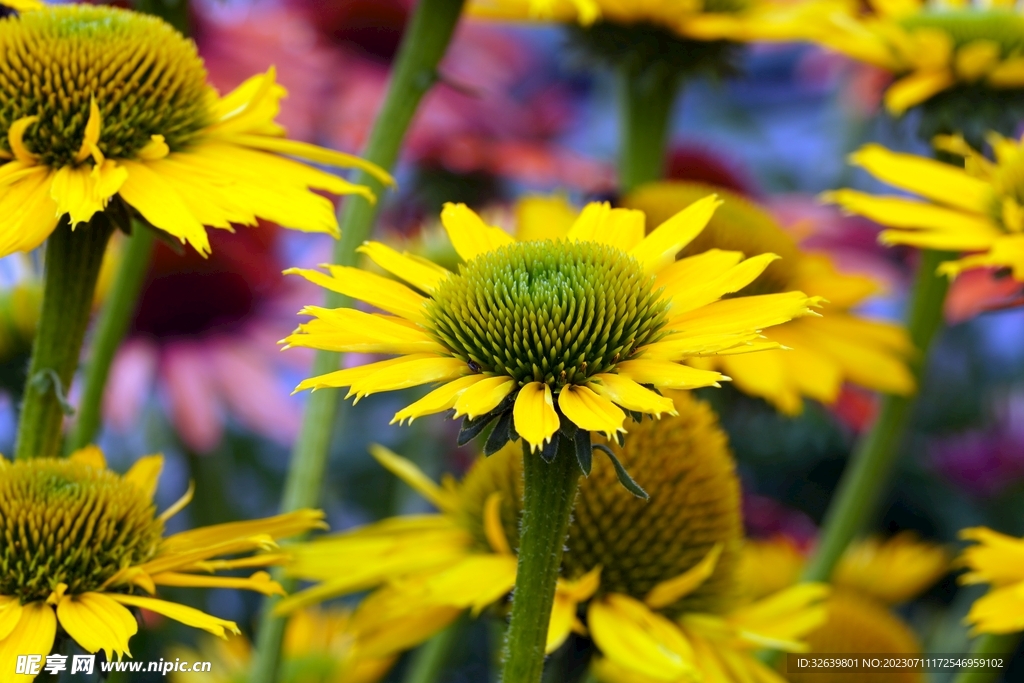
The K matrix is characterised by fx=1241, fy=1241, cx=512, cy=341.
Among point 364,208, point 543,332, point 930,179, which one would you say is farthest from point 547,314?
point 930,179

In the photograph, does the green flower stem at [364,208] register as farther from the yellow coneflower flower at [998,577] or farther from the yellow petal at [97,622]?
the yellow coneflower flower at [998,577]

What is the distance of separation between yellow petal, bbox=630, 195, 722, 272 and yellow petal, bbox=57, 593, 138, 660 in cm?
29

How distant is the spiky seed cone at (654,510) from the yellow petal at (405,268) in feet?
0.53

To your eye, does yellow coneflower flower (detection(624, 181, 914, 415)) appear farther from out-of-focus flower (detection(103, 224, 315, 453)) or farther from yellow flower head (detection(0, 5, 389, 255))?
out-of-focus flower (detection(103, 224, 315, 453))

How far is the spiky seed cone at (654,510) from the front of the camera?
0.73 m

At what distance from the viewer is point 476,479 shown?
0.79 meters

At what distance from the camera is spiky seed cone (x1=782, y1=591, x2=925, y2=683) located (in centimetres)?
95

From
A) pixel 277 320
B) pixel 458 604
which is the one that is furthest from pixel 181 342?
pixel 458 604

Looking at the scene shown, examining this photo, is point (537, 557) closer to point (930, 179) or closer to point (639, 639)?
point (639, 639)

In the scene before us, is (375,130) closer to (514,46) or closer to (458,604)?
(458,604)

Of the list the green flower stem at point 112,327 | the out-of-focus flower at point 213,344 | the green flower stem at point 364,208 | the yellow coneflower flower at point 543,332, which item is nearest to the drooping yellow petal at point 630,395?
the yellow coneflower flower at point 543,332

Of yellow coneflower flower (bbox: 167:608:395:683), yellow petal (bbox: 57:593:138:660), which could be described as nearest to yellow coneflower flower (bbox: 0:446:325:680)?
yellow petal (bbox: 57:593:138:660)

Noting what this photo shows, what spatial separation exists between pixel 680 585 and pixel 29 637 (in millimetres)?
347

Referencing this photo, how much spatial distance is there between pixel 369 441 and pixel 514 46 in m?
0.67
